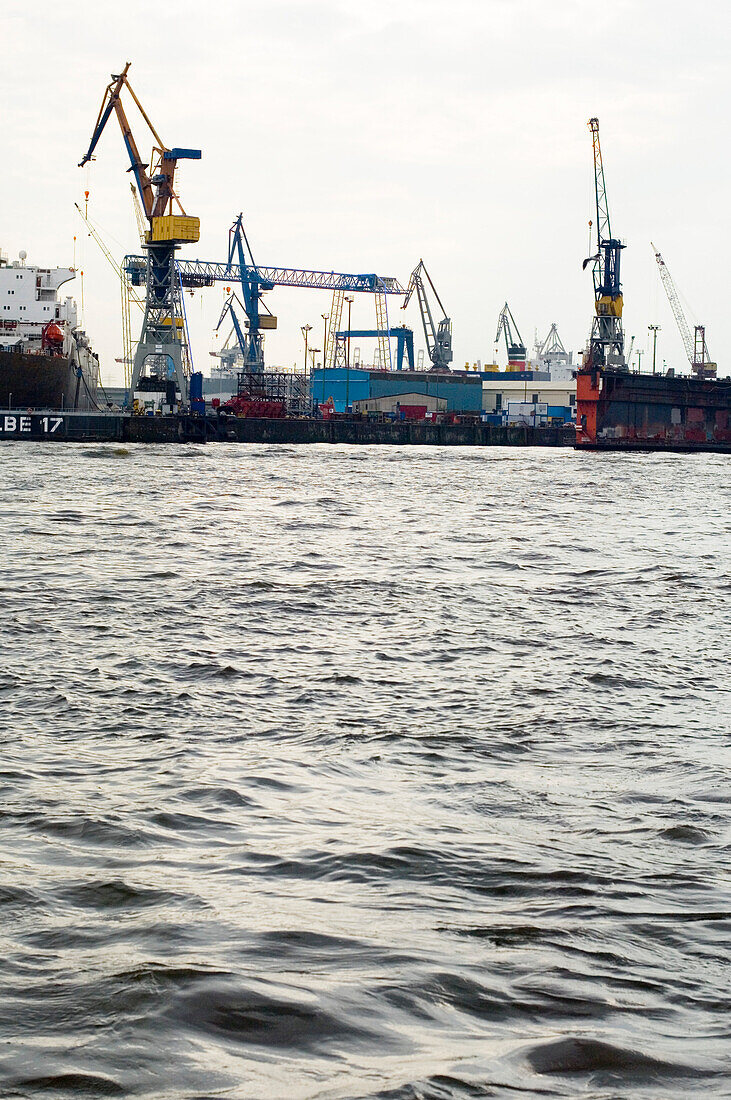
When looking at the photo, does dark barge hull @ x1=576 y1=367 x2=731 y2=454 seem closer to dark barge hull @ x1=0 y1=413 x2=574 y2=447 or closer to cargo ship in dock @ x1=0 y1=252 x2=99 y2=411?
dark barge hull @ x1=0 y1=413 x2=574 y2=447

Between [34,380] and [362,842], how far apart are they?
79.3 meters

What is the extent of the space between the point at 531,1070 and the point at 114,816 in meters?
3.75

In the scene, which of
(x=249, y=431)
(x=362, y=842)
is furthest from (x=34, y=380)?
(x=362, y=842)

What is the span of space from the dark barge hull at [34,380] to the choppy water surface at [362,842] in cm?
6619

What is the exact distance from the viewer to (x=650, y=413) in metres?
108

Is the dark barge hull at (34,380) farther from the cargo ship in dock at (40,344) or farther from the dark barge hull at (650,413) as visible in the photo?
the dark barge hull at (650,413)

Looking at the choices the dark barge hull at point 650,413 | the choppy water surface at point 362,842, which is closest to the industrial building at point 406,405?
the dark barge hull at point 650,413

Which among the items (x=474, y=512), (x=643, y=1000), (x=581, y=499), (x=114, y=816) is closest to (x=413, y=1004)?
(x=643, y=1000)

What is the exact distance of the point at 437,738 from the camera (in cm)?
952

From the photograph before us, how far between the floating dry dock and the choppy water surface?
212ft

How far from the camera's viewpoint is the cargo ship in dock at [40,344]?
266 feet

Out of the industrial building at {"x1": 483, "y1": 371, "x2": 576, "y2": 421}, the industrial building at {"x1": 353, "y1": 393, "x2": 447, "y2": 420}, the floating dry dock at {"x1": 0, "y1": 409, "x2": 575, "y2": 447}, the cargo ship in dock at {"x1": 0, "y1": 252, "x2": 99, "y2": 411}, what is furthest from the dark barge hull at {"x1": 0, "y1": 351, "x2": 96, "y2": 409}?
the industrial building at {"x1": 483, "y1": 371, "x2": 576, "y2": 421}

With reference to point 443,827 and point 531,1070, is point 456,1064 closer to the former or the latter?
point 531,1070

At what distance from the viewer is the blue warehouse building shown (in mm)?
158375
